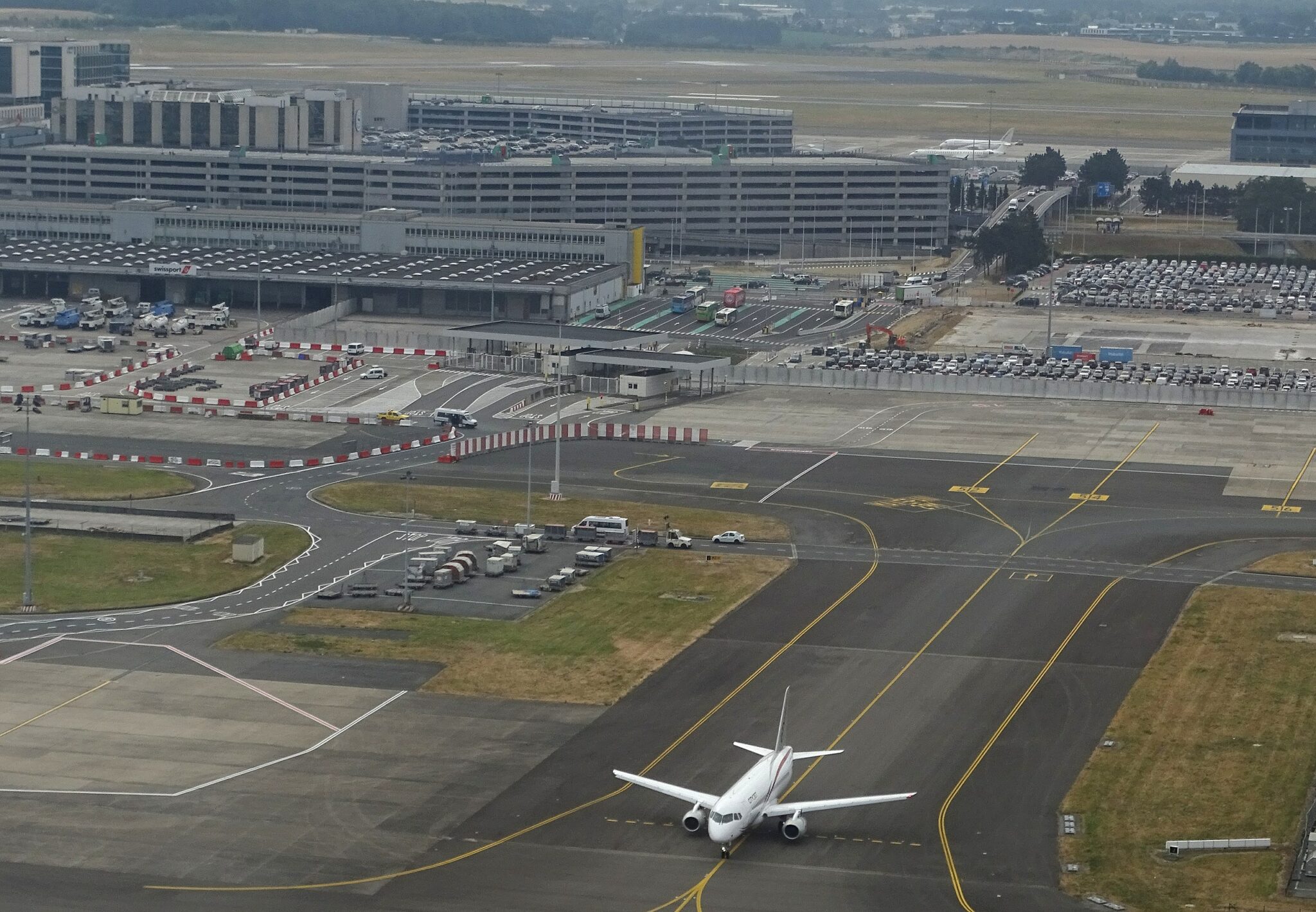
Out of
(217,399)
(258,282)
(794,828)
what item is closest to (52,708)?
(794,828)

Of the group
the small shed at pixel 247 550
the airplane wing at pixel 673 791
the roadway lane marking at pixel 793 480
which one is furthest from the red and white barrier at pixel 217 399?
the airplane wing at pixel 673 791

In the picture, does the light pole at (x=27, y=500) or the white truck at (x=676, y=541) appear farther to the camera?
Result: the white truck at (x=676, y=541)

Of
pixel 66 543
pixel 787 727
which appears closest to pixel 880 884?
pixel 787 727

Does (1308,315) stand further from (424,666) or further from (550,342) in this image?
(424,666)

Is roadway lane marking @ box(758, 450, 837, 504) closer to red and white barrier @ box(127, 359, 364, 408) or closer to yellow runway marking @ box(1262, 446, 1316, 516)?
yellow runway marking @ box(1262, 446, 1316, 516)

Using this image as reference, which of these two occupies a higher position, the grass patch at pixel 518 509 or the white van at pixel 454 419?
the white van at pixel 454 419

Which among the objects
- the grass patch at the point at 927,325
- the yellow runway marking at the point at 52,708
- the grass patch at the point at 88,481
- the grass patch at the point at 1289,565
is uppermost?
the grass patch at the point at 927,325

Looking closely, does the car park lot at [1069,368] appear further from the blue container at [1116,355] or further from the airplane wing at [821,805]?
the airplane wing at [821,805]

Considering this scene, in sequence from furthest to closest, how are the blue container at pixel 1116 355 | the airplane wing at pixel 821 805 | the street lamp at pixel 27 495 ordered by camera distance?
the blue container at pixel 1116 355 → the street lamp at pixel 27 495 → the airplane wing at pixel 821 805
